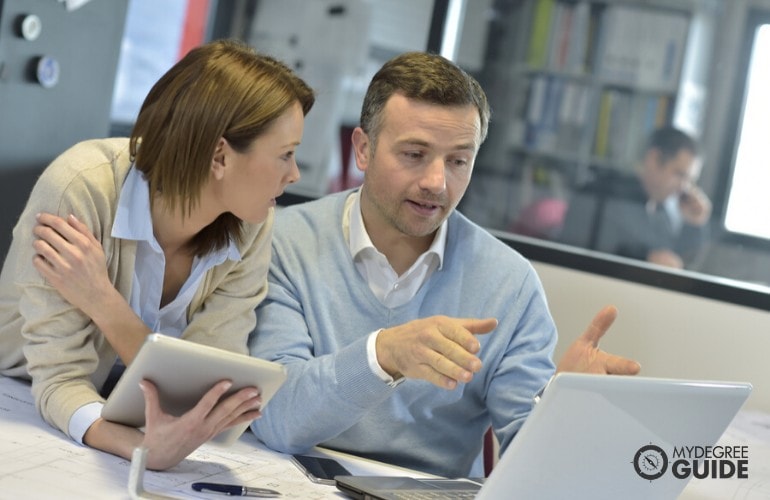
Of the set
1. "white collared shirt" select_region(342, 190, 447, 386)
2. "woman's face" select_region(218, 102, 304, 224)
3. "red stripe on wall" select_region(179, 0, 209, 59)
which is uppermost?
"red stripe on wall" select_region(179, 0, 209, 59)

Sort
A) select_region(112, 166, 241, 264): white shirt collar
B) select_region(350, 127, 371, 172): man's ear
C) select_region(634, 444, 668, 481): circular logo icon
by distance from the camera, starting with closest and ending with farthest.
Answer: select_region(634, 444, 668, 481): circular logo icon
select_region(112, 166, 241, 264): white shirt collar
select_region(350, 127, 371, 172): man's ear

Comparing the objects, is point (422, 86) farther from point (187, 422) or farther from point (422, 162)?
point (187, 422)

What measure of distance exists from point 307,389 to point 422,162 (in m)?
0.48

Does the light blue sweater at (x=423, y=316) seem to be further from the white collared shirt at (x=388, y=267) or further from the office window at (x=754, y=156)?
the office window at (x=754, y=156)

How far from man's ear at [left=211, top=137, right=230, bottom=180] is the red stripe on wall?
414 cm

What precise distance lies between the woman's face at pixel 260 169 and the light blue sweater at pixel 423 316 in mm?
213

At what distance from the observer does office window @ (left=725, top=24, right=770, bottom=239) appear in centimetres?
634

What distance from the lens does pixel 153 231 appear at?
1682mm

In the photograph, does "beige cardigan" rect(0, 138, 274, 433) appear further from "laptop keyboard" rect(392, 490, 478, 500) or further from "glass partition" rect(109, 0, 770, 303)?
"glass partition" rect(109, 0, 770, 303)

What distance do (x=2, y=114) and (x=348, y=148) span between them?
144 inches

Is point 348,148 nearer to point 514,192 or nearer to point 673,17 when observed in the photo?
point 514,192

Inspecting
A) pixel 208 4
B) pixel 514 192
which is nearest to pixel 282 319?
pixel 208 4

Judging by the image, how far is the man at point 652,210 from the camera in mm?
6312

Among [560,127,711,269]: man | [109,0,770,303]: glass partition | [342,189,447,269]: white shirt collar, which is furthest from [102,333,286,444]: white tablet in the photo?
[560,127,711,269]: man
